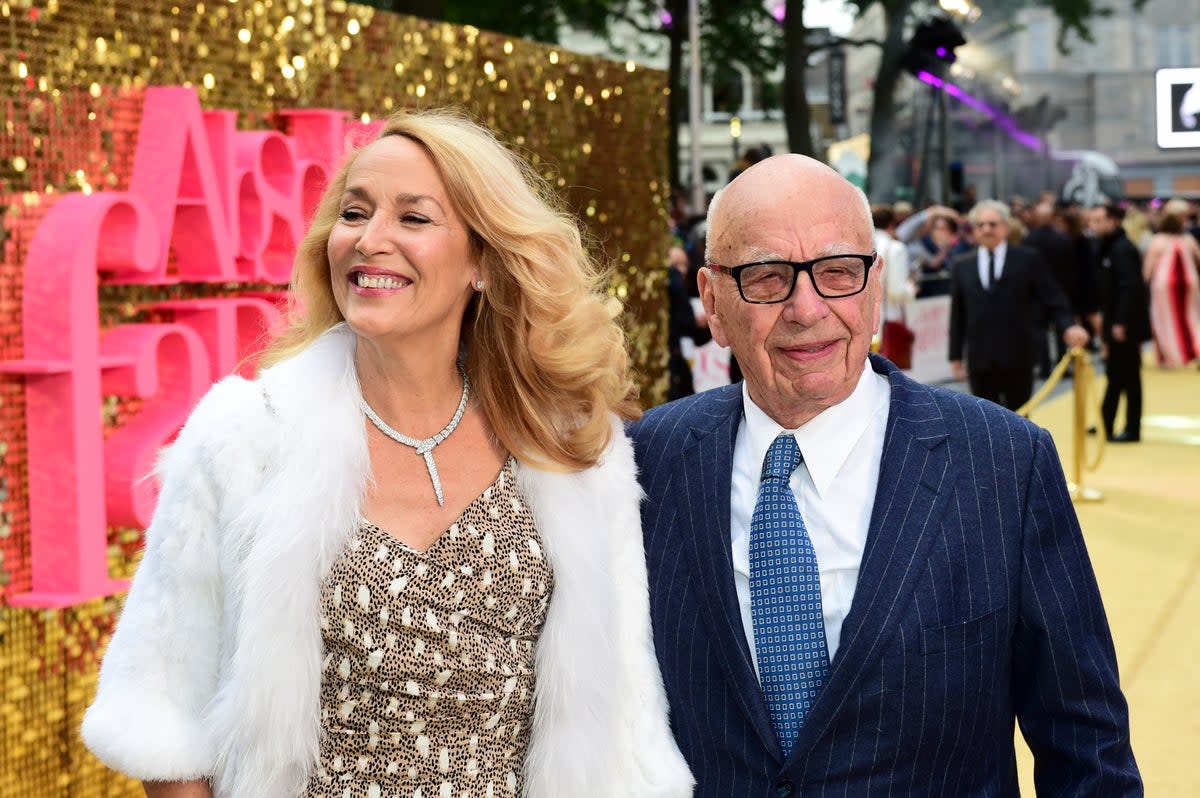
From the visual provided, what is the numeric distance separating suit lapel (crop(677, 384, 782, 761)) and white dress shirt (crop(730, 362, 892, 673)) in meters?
0.03

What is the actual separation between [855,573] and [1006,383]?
9455mm

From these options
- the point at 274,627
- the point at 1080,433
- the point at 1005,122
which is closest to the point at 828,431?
the point at 274,627

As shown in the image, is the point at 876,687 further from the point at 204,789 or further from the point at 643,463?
the point at 204,789

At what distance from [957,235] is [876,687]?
19.6m

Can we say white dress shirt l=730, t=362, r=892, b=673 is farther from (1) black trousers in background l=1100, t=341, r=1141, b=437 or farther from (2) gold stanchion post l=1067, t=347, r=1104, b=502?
(1) black trousers in background l=1100, t=341, r=1141, b=437

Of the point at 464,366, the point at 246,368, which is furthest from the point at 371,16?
the point at 464,366

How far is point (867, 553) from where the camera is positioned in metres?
2.63

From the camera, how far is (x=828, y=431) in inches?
109

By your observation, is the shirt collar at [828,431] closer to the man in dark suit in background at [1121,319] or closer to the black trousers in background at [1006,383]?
the black trousers in background at [1006,383]

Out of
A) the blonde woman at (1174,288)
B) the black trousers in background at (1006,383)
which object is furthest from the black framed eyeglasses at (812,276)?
the blonde woman at (1174,288)

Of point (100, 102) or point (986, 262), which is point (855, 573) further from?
point (986, 262)

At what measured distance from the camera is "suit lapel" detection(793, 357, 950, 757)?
2559mm

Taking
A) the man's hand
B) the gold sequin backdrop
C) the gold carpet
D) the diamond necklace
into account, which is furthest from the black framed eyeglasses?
the man's hand

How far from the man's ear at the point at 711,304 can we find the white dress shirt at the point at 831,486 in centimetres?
13
